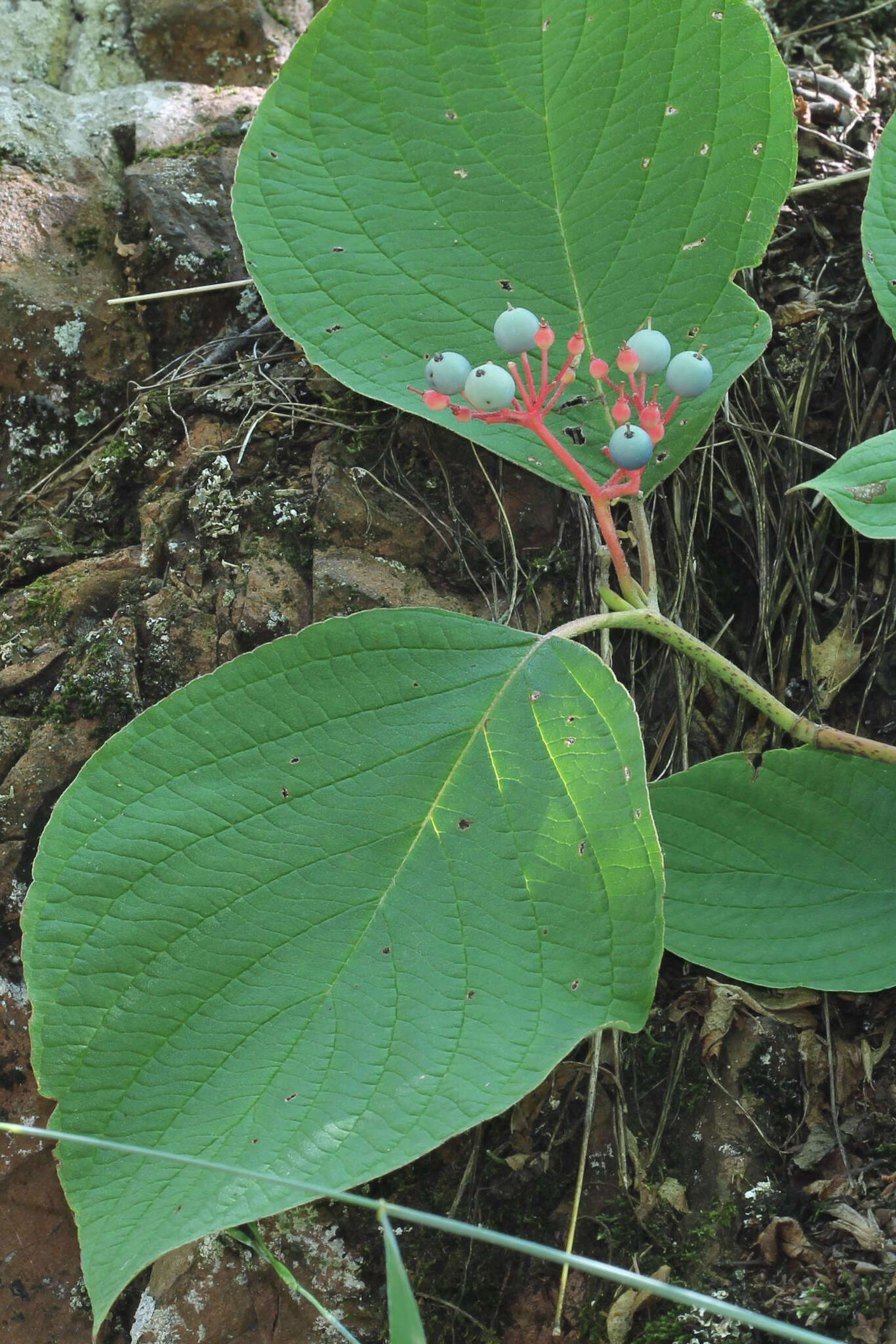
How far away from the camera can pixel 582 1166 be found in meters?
1.23

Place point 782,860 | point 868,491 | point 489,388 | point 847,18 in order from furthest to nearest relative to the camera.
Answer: point 847,18 → point 782,860 → point 868,491 → point 489,388

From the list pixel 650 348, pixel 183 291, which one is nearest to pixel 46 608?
pixel 183 291

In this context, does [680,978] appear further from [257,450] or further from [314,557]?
[257,450]

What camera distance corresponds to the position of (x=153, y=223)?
178 centimetres

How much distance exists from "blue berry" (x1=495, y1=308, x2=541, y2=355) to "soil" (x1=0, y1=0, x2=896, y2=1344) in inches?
15.8

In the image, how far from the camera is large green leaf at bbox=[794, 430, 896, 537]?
118 centimetres

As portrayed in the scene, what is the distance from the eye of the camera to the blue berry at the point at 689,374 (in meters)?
1.16

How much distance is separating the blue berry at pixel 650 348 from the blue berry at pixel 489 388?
160 mm

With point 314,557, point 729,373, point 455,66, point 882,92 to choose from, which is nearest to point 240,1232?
point 314,557

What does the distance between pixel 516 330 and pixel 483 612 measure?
463 mm

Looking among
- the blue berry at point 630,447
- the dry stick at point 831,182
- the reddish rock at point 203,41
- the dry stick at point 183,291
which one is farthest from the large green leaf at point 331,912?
the reddish rock at point 203,41

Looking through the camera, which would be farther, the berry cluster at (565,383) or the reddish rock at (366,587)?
the reddish rock at (366,587)

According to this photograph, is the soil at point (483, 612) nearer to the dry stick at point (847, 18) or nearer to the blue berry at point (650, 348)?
the dry stick at point (847, 18)

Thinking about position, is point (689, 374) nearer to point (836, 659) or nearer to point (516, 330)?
point (516, 330)
